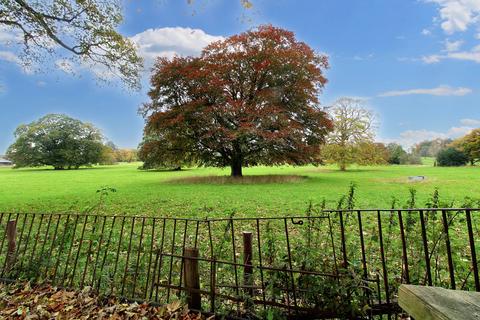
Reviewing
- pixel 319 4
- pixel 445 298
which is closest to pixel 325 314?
pixel 445 298

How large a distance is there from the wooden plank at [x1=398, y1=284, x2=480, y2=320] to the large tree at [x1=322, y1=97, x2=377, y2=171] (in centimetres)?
2957

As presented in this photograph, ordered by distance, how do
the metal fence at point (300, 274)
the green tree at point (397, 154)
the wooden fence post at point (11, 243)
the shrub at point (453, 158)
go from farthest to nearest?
the green tree at point (397, 154), the shrub at point (453, 158), the wooden fence post at point (11, 243), the metal fence at point (300, 274)

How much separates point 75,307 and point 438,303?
3341 millimetres

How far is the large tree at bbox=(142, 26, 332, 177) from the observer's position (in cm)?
1716

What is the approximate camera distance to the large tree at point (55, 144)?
4647cm

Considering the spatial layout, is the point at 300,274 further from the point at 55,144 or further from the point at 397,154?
the point at 55,144

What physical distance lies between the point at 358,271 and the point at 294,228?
10.9 ft

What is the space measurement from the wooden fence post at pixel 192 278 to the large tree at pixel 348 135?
28.3m

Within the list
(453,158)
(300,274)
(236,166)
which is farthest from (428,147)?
(300,274)

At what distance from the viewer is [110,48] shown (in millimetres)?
10250

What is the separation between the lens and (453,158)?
3978 cm

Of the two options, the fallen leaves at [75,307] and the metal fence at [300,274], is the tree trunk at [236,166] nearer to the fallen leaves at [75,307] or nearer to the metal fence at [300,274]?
the metal fence at [300,274]

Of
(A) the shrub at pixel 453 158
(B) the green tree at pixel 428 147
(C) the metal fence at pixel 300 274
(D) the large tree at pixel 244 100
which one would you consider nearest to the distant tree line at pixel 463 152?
(A) the shrub at pixel 453 158

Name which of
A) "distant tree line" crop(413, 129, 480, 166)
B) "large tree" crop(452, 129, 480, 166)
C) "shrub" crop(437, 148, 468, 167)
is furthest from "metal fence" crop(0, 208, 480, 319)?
"shrub" crop(437, 148, 468, 167)
